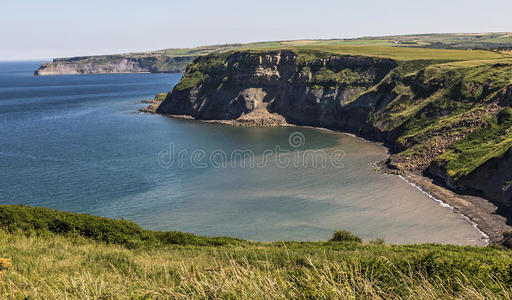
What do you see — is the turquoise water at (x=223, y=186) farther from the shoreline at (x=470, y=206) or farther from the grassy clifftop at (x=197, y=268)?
the grassy clifftop at (x=197, y=268)

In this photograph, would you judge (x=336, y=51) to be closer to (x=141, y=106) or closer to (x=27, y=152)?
(x=141, y=106)

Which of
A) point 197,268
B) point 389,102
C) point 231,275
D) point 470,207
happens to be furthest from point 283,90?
point 231,275

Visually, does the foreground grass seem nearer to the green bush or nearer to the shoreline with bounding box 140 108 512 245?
the green bush

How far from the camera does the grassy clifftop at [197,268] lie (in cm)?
1215

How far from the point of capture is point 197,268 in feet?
48.5

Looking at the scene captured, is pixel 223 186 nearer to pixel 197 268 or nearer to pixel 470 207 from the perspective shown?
pixel 470 207

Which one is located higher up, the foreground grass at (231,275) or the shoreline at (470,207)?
the foreground grass at (231,275)

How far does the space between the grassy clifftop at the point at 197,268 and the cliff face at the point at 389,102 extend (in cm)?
4358

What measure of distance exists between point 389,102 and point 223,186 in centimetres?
6506

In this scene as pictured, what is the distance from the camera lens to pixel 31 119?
149000 mm

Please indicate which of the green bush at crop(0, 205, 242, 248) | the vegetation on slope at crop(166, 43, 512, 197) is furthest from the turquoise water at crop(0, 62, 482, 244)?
the green bush at crop(0, 205, 242, 248)

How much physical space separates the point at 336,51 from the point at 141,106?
8982cm

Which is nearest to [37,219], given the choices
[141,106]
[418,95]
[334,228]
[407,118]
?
[334,228]

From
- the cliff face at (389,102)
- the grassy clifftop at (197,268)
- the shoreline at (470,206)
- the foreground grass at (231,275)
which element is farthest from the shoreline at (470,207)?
the foreground grass at (231,275)
